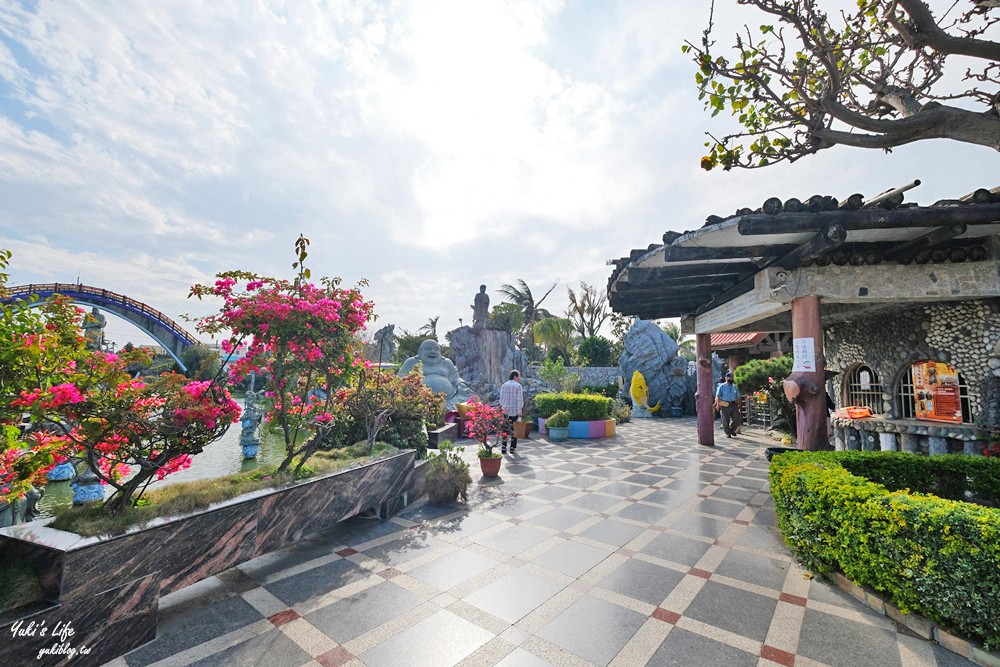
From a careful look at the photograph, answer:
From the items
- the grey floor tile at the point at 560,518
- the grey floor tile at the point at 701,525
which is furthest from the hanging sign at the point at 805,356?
the grey floor tile at the point at 560,518

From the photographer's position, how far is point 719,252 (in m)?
5.61

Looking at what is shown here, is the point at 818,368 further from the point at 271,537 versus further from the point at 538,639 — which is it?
the point at 271,537

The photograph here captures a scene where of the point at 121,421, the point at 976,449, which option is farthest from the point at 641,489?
the point at 121,421

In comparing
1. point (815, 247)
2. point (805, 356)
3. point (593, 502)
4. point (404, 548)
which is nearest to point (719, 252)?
point (815, 247)

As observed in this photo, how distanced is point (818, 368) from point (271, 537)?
6.11 meters

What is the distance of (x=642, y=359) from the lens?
19062 mm

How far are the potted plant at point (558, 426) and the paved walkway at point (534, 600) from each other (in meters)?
5.67

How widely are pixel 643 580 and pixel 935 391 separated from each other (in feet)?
29.1

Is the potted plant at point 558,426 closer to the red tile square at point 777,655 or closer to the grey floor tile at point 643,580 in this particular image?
the grey floor tile at point 643,580

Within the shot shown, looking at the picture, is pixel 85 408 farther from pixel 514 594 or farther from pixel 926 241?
pixel 926 241

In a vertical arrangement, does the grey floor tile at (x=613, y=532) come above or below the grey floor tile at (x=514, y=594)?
below

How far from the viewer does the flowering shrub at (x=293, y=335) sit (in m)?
3.96

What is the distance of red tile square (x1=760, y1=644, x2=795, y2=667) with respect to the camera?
2.42 m

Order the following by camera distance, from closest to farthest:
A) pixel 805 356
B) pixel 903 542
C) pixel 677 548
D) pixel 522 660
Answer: pixel 522 660, pixel 903 542, pixel 677 548, pixel 805 356
